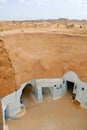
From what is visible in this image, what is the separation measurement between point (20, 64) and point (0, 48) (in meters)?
2.38

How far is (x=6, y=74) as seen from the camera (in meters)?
17.9

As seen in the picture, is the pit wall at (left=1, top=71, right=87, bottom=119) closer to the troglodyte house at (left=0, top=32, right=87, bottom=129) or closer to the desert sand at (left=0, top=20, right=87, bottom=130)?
the troglodyte house at (left=0, top=32, right=87, bottom=129)

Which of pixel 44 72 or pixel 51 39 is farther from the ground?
pixel 51 39

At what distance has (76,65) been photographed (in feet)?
68.3

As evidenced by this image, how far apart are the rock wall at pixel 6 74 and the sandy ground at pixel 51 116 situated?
2824 mm

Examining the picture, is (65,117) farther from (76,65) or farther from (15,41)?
(15,41)

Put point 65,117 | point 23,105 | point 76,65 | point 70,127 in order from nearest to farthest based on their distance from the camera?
point 70,127, point 65,117, point 23,105, point 76,65

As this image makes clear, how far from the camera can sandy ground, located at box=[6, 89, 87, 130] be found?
669 inches

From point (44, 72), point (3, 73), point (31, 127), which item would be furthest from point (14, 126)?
point (44, 72)

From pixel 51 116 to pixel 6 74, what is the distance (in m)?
5.51

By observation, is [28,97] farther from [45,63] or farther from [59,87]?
[45,63]

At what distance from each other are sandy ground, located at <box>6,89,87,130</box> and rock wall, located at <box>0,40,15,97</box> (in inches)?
111

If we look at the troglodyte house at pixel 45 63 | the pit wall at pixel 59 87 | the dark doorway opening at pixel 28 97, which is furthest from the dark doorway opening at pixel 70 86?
the dark doorway opening at pixel 28 97

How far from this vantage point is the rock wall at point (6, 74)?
17.6 m
